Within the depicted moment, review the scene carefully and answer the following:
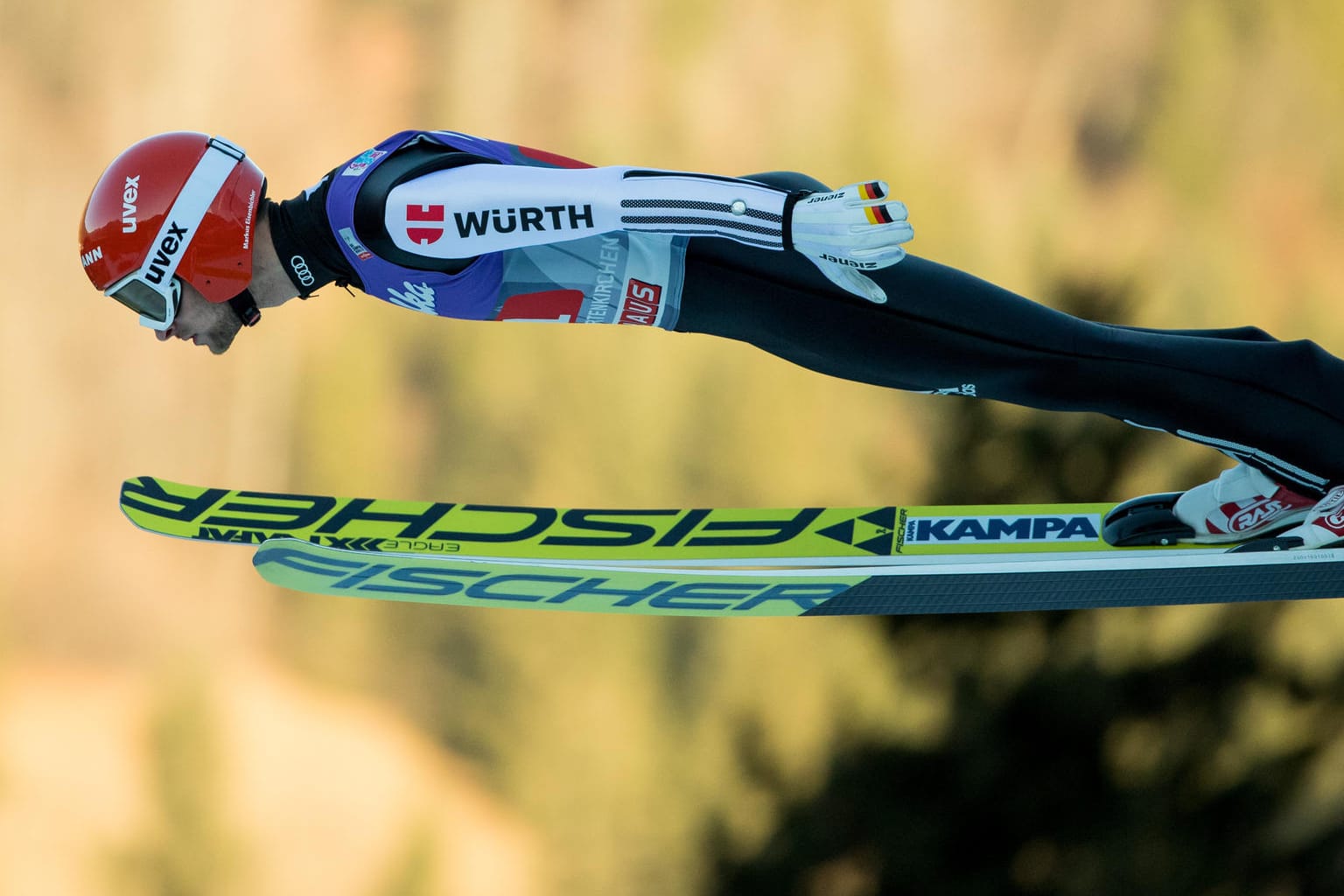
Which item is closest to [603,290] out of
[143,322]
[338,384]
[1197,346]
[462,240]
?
[462,240]

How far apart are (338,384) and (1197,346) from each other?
4246 millimetres

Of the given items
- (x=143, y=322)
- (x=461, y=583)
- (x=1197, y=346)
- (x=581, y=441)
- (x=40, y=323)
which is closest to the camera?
(x=1197, y=346)

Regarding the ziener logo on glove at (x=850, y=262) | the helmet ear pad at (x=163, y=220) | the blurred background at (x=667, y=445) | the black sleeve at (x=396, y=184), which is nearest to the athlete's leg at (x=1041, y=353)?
the ziener logo on glove at (x=850, y=262)

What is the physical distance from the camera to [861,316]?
2371 millimetres

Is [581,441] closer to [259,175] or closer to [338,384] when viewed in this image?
[338,384]

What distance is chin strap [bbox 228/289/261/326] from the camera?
2496 millimetres

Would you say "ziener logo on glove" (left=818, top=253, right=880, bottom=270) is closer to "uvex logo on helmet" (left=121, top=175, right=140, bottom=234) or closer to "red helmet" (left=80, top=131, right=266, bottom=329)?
"red helmet" (left=80, top=131, right=266, bottom=329)

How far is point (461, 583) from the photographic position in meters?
2.74

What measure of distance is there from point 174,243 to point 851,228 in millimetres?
1344

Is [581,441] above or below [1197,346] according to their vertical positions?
above

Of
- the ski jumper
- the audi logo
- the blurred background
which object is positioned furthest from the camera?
the blurred background

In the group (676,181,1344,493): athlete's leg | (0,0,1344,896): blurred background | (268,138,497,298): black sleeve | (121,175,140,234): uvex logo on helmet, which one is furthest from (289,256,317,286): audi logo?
(0,0,1344,896): blurred background

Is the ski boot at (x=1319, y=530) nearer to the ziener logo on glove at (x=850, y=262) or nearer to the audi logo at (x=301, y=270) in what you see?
the ziener logo on glove at (x=850, y=262)

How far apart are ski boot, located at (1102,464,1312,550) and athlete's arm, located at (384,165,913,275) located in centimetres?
114
